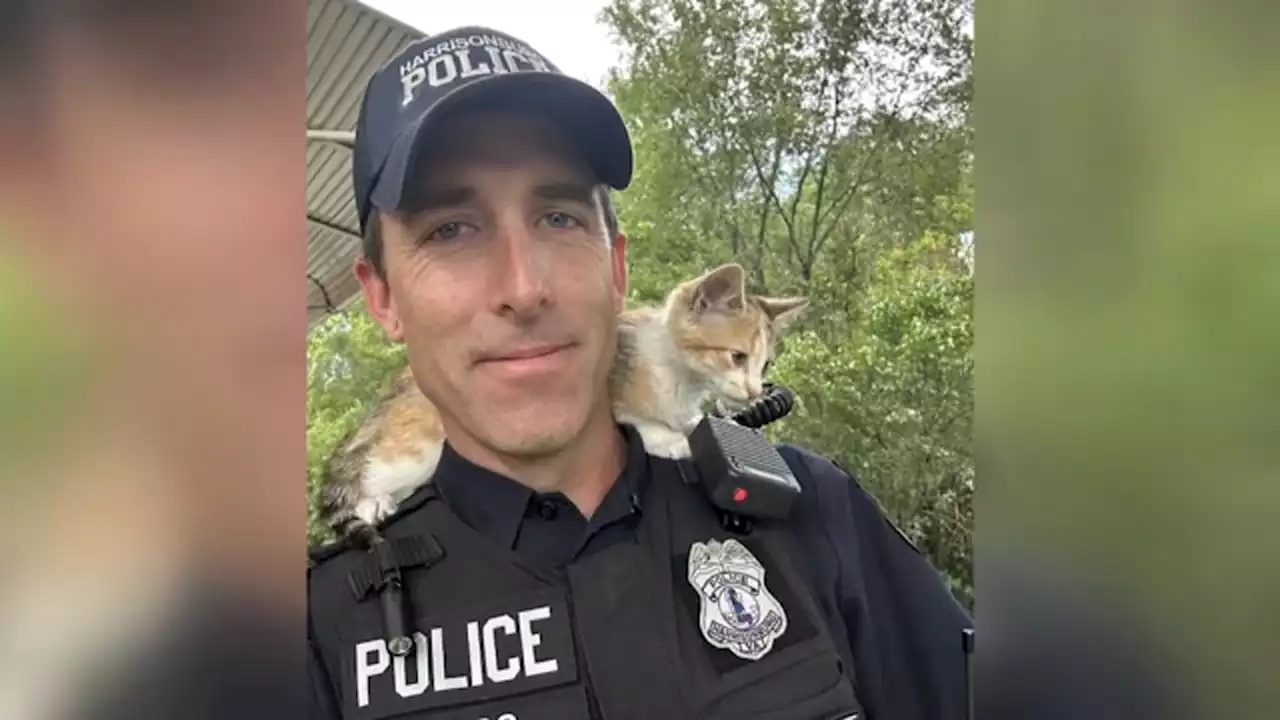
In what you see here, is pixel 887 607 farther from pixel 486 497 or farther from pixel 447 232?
pixel 447 232

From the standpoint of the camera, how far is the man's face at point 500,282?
71 cm

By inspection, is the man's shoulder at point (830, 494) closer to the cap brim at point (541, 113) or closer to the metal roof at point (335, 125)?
the cap brim at point (541, 113)

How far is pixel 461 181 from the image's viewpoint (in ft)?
2.33

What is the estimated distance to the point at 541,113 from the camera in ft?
2.37

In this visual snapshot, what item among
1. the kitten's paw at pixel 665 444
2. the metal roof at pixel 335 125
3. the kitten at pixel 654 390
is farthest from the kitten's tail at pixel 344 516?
the kitten's paw at pixel 665 444

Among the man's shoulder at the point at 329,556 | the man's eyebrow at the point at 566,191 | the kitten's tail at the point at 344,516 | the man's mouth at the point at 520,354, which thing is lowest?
the man's shoulder at the point at 329,556

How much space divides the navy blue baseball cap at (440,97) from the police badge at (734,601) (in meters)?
0.32

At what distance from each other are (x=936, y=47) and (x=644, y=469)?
406mm

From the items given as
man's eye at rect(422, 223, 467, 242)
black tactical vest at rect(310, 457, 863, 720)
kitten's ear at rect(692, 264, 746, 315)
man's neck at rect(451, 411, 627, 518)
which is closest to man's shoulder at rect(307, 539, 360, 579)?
black tactical vest at rect(310, 457, 863, 720)

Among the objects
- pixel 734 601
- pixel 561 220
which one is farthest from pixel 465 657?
pixel 561 220
